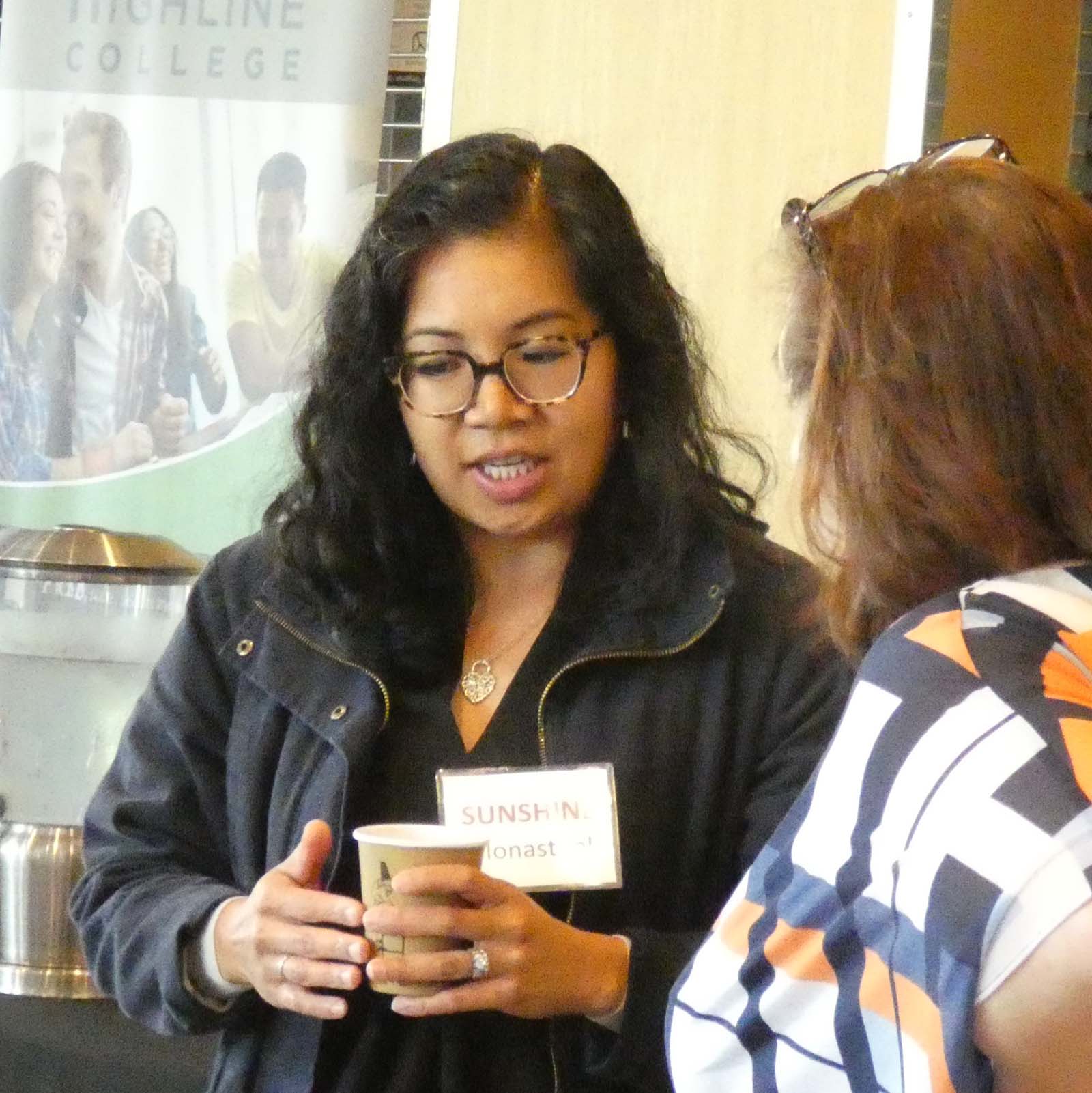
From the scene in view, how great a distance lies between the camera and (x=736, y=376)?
2500 mm

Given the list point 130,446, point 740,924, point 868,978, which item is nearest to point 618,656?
point 740,924

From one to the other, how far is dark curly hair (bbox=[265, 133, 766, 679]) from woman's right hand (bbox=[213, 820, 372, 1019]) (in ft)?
0.77

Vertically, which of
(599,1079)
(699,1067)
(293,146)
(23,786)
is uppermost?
(293,146)

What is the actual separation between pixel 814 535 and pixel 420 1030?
0.58 m

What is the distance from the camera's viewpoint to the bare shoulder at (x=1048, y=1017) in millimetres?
667

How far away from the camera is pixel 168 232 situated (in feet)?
9.27

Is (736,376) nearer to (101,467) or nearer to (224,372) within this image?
(224,372)

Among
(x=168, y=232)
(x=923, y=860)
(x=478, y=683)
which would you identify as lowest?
(x=478, y=683)

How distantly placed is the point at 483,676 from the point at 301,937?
31cm

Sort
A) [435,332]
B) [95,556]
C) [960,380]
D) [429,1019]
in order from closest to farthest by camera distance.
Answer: [960,380] → [429,1019] → [435,332] → [95,556]

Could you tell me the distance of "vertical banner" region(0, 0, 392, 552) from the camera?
8.98 ft

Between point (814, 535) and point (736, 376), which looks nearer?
point (814, 535)

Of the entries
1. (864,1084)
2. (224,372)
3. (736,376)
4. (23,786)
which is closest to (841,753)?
(864,1084)

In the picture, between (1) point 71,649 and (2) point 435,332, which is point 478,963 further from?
(1) point 71,649
